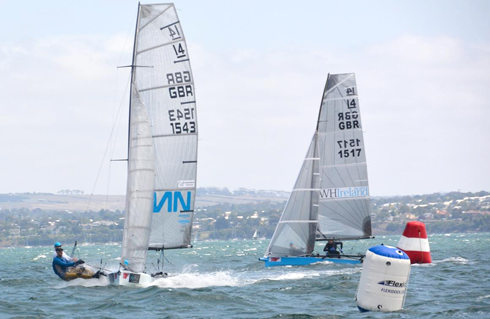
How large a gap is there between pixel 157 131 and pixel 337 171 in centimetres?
1423

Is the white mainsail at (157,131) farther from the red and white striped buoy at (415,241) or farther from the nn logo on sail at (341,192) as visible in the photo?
the nn logo on sail at (341,192)

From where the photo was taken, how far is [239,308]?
2364 cm

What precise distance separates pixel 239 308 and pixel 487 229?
174367 mm

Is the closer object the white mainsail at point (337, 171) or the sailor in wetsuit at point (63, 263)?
the sailor in wetsuit at point (63, 263)

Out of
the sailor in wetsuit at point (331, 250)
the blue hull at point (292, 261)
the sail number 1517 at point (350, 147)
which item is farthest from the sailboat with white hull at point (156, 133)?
the sail number 1517 at point (350, 147)

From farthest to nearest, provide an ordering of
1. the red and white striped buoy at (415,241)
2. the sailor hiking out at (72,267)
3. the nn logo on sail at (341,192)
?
the nn logo on sail at (341,192) < the sailor hiking out at (72,267) < the red and white striped buoy at (415,241)

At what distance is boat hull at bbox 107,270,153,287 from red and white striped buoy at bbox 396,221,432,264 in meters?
8.79

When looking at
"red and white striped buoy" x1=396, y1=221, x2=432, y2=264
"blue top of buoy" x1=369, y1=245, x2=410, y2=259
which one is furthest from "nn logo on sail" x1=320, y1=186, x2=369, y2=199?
"blue top of buoy" x1=369, y1=245, x2=410, y2=259

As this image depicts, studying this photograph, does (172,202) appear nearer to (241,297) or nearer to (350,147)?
A: (241,297)

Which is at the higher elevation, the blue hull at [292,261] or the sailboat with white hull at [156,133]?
the sailboat with white hull at [156,133]

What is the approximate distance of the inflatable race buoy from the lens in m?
18.8

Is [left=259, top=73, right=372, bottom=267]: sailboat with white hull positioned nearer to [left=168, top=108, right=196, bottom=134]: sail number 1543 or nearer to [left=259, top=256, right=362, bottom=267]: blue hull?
[left=259, top=256, right=362, bottom=267]: blue hull

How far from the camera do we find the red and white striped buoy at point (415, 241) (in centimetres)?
2506

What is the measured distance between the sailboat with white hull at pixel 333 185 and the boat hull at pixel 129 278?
36.0 ft
